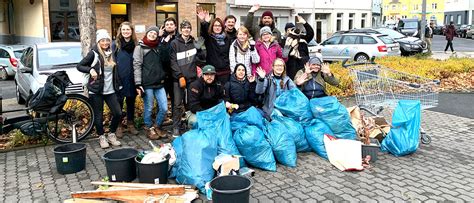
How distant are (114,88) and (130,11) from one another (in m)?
16.8

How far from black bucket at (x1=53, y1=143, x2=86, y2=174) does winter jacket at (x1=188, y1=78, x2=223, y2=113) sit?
1.50 meters

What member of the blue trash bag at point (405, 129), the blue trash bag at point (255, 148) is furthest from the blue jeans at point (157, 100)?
the blue trash bag at point (405, 129)

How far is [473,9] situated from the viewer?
2112 inches

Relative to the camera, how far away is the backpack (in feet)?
19.3

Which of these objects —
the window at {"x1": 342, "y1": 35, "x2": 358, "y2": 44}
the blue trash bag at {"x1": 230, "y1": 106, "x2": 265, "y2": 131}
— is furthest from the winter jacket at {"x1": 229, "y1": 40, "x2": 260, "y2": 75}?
the window at {"x1": 342, "y1": 35, "x2": 358, "y2": 44}

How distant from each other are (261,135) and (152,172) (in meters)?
1.44

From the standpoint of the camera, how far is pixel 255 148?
5242 mm

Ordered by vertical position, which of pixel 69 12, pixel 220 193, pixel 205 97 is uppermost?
pixel 69 12

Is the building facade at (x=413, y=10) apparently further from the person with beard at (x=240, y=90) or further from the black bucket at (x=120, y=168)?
the black bucket at (x=120, y=168)

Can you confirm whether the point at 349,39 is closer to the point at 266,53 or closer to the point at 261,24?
the point at 261,24

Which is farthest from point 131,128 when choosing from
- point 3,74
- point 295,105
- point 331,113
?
point 3,74

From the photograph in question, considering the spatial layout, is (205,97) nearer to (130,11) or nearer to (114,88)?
(114,88)

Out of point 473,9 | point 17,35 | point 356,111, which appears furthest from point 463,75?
point 473,9

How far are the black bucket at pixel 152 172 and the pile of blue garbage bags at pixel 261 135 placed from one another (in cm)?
28
